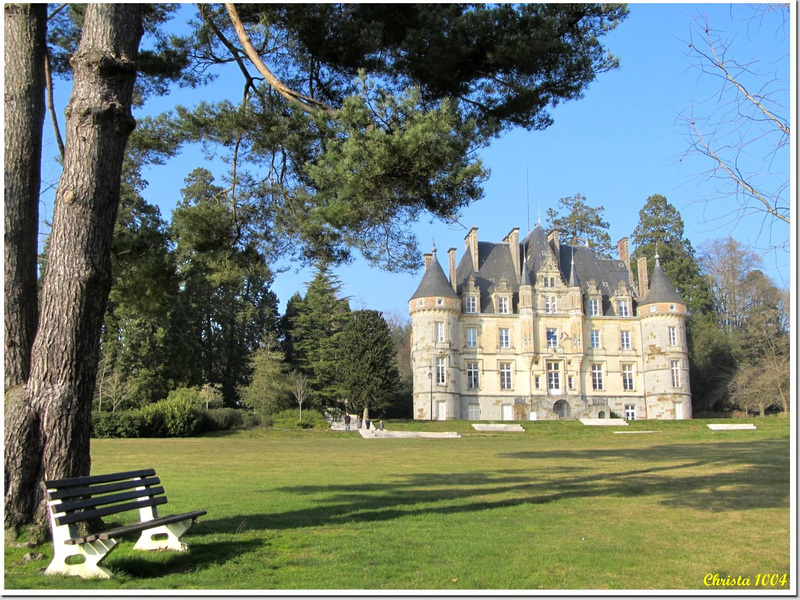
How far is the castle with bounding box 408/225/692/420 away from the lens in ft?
158

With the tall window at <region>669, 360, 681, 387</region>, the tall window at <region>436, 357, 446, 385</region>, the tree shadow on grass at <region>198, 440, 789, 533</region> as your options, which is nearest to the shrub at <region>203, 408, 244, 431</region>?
the tall window at <region>436, 357, 446, 385</region>

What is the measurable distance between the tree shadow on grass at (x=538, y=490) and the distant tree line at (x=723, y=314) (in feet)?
110

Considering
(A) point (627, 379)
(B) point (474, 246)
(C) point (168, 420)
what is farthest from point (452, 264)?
(C) point (168, 420)

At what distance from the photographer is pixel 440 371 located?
4728 centimetres

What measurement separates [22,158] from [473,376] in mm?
43530

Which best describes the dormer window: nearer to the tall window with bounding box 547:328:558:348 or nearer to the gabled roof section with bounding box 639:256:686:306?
the tall window with bounding box 547:328:558:348

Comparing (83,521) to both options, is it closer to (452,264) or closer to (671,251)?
(452,264)

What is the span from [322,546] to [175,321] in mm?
41027

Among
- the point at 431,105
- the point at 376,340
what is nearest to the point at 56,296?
the point at 431,105

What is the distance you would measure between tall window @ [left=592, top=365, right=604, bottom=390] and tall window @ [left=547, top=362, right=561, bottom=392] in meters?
2.64

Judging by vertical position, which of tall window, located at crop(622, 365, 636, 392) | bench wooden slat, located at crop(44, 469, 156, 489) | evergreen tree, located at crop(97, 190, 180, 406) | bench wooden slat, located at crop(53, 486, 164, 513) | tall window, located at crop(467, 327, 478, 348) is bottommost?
bench wooden slat, located at crop(53, 486, 164, 513)

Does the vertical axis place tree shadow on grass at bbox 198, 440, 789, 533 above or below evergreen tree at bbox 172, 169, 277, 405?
below

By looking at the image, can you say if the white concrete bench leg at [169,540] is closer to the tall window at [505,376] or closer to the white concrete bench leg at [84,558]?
the white concrete bench leg at [84,558]

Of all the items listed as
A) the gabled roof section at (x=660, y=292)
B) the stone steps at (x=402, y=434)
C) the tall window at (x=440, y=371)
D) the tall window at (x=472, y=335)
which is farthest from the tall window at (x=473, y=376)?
the stone steps at (x=402, y=434)
